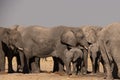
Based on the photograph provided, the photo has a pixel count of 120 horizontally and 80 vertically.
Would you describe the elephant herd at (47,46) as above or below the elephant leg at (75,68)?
above

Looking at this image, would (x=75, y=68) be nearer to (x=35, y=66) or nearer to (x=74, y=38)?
(x=74, y=38)

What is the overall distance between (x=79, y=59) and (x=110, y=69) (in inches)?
143

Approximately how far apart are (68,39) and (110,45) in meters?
5.20

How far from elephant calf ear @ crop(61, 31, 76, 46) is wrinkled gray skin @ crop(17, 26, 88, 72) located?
0.22 ft

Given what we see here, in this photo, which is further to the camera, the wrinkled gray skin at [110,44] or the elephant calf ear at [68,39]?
the elephant calf ear at [68,39]

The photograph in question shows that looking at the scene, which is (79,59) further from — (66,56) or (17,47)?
(17,47)

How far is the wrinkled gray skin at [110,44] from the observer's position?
16641 mm

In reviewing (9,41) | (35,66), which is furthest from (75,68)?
(9,41)

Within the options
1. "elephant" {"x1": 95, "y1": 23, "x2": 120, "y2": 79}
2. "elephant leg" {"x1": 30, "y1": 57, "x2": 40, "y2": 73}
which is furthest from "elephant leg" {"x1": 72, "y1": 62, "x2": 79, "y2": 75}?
"elephant" {"x1": 95, "y1": 23, "x2": 120, "y2": 79}

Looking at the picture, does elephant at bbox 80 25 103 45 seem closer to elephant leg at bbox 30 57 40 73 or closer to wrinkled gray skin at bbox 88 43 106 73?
wrinkled gray skin at bbox 88 43 106 73

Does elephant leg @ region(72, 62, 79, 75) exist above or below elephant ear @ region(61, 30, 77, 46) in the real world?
below

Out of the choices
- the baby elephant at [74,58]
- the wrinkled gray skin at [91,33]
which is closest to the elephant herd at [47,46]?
the baby elephant at [74,58]

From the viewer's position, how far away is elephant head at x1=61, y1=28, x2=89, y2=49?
2180 cm

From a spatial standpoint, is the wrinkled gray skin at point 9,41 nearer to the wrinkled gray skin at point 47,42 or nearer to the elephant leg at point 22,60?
the elephant leg at point 22,60
